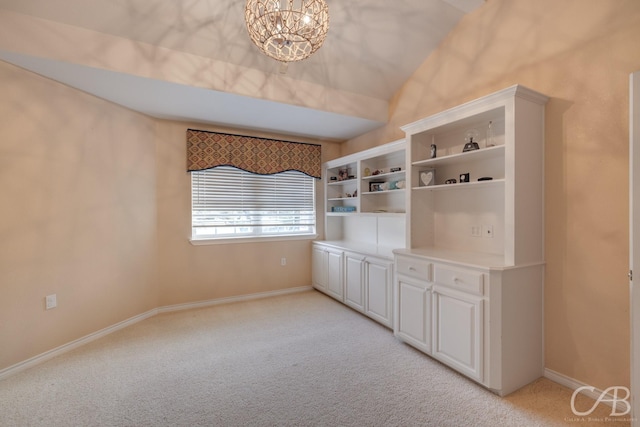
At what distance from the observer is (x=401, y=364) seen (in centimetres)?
254

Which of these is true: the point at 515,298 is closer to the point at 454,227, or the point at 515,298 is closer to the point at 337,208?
the point at 454,227

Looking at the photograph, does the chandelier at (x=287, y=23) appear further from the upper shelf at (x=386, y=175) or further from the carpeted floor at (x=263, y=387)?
the carpeted floor at (x=263, y=387)

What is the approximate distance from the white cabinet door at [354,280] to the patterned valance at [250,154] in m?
1.65

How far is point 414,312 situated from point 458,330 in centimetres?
46

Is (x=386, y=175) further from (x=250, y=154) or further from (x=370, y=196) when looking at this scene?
(x=250, y=154)

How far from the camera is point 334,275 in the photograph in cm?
416

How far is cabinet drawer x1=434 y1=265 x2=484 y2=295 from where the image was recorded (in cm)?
219

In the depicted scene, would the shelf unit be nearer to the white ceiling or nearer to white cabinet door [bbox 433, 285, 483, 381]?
the white ceiling

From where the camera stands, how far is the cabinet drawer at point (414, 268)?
2.61m

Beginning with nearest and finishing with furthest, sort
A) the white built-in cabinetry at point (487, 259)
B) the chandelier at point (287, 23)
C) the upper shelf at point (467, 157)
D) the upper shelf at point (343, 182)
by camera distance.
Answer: the chandelier at point (287, 23)
the white built-in cabinetry at point (487, 259)
the upper shelf at point (467, 157)
the upper shelf at point (343, 182)

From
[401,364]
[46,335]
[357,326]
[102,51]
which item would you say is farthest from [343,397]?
[102,51]

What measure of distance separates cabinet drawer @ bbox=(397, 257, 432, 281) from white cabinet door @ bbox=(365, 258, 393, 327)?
0.89ft

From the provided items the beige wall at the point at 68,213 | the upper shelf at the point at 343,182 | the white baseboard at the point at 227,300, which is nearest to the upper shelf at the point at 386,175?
the upper shelf at the point at 343,182

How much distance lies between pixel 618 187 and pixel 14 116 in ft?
15.2
